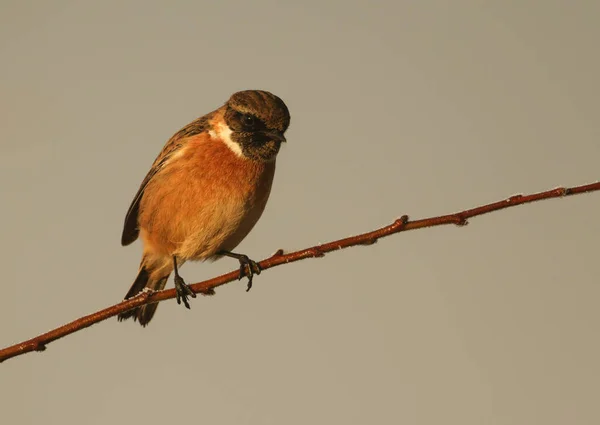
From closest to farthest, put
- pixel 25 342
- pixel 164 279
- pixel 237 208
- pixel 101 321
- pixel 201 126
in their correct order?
pixel 25 342, pixel 101 321, pixel 237 208, pixel 201 126, pixel 164 279

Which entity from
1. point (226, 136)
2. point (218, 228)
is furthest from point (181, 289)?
point (226, 136)

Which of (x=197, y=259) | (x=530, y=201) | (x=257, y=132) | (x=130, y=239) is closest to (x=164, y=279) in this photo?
(x=130, y=239)

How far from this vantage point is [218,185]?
4699mm

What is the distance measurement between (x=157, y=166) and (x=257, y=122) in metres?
1.13

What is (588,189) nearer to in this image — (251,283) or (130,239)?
(251,283)

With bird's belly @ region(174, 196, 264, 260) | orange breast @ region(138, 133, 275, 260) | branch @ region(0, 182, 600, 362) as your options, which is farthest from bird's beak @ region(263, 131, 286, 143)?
branch @ region(0, 182, 600, 362)

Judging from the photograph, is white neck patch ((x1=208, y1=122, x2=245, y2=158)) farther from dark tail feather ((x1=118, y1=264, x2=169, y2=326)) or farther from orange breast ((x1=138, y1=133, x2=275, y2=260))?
dark tail feather ((x1=118, y1=264, x2=169, y2=326))

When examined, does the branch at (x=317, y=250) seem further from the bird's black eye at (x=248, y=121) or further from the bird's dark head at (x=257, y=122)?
the bird's black eye at (x=248, y=121)

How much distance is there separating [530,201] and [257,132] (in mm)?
2261

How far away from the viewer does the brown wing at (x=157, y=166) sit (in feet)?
17.5

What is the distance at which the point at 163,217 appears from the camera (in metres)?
4.97

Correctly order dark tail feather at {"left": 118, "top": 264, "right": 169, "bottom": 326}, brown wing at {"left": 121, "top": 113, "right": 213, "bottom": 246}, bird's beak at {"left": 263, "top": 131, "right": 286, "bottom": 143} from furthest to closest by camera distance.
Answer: dark tail feather at {"left": 118, "top": 264, "right": 169, "bottom": 326} < brown wing at {"left": 121, "top": 113, "right": 213, "bottom": 246} < bird's beak at {"left": 263, "top": 131, "right": 286, "bottom": 143}

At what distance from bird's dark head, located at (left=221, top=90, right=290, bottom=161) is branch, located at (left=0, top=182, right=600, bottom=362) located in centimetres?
129

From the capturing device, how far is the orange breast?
15.3 ft
